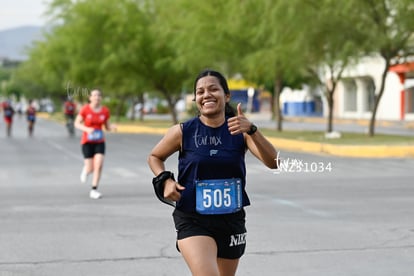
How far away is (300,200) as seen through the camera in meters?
12.9

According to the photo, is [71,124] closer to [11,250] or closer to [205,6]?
[205,6]

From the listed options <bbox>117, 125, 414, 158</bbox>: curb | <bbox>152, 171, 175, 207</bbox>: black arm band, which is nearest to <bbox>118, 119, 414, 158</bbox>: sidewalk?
<bbox>117, 125, 414, 158</bbox>: curb

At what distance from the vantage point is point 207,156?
200 inches

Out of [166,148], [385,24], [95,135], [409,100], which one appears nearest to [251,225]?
[95,135]

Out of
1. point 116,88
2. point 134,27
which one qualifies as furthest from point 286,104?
point 134,27

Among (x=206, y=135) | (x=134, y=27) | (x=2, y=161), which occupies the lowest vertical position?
(x=2, y=161)

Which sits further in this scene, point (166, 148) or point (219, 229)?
point (166, 148)

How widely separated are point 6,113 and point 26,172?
2168cm

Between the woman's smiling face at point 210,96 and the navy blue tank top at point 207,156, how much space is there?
4.9 inches

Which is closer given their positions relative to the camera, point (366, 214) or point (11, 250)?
point (11, 250)

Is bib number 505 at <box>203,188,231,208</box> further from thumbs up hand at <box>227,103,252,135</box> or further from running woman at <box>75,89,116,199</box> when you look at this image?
running woman at <box>75,89,116,199</box>

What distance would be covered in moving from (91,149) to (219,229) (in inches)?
337

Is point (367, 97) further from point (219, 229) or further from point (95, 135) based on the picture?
point (219, 229)

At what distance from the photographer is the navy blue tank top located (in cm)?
507
